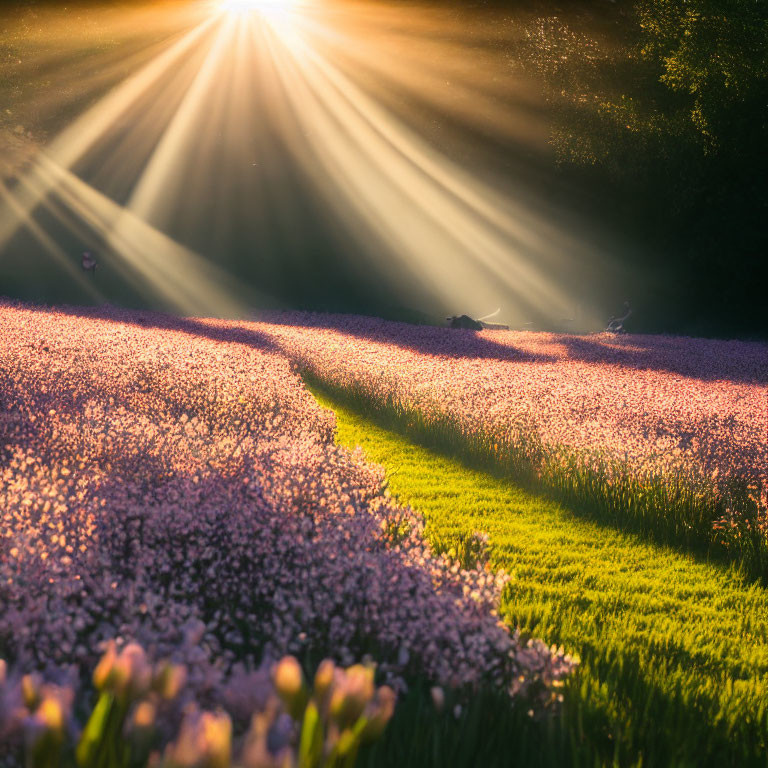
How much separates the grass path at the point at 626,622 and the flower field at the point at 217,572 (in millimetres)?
471

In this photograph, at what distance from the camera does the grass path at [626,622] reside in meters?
2.88

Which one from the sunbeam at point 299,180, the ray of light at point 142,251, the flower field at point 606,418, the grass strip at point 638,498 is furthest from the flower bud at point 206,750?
the sunbeam at point 299,180

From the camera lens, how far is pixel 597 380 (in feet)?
36.7

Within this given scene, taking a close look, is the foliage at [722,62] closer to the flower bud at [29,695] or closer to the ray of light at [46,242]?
the ray of light at [46,242]

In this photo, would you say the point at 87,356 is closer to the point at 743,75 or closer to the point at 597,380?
the point at 597,380

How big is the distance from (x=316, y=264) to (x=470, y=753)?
35.1m

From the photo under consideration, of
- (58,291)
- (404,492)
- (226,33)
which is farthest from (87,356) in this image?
(226,33)

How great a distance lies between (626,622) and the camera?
449 centimetres

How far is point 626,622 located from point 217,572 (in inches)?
99.7

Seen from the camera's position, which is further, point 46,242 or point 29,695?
point 46,242

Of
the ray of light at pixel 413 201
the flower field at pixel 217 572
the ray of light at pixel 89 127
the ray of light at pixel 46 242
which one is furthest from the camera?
the ray of light at pixel 413 201

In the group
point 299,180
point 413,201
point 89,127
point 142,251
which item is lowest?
point 142,251

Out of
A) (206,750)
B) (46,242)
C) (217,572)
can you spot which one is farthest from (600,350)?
(46,242)

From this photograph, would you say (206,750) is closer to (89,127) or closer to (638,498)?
(638,498)
